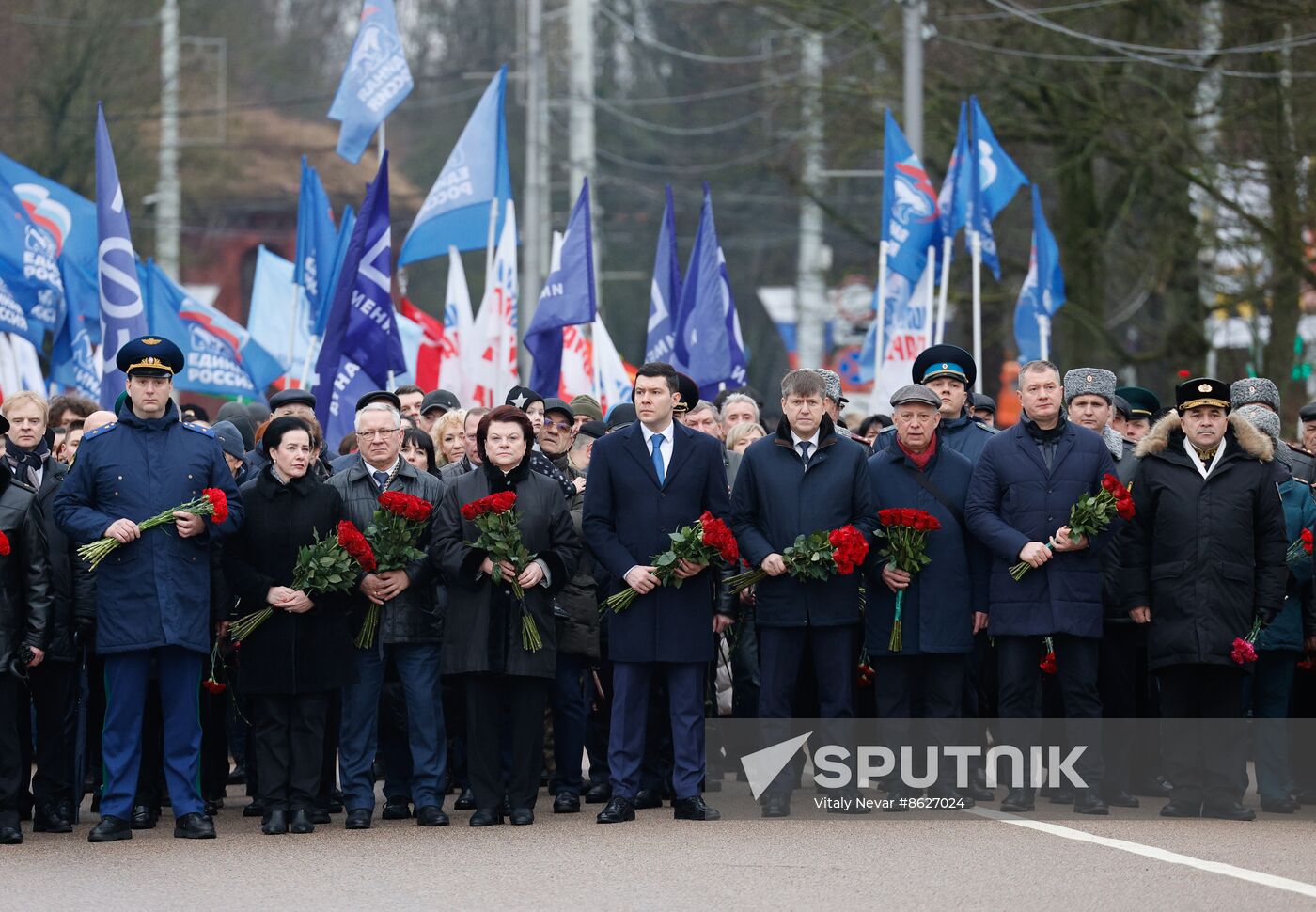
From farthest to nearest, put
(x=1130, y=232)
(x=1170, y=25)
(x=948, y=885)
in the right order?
(x=1130, y=232) < (x=1170, y=25) < (x=948, y=885)

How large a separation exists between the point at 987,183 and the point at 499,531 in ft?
32.8

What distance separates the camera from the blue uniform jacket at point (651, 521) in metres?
10.7

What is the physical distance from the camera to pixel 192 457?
10445mm

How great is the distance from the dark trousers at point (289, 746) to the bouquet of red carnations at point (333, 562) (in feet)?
1.42

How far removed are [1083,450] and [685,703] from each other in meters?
2.39

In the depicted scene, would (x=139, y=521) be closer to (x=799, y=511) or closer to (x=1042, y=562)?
(x=799, y=511)

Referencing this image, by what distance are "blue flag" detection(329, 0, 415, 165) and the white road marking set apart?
30.2ft

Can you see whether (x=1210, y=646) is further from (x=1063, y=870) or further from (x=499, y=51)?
(x=499, y=51)

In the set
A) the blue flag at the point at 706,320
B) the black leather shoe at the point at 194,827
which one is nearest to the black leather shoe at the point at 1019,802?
the black leather shoe at the point at 194,827

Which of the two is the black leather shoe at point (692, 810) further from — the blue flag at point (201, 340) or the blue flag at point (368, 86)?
the blue flag at point (201, 340)

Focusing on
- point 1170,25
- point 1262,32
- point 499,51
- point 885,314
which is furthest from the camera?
point 499,51

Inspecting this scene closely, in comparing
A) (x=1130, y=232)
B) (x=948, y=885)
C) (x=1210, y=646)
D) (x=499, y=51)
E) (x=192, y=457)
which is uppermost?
(x=499, y=51)

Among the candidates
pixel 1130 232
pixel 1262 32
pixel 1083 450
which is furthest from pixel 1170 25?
pixel 1083 450

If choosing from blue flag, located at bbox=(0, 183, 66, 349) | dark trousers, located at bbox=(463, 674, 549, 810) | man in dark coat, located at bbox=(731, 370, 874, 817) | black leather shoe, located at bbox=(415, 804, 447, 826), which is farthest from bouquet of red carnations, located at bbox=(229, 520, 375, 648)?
Result: blue flag, located at bbox=(0, 183, 66, 349)
